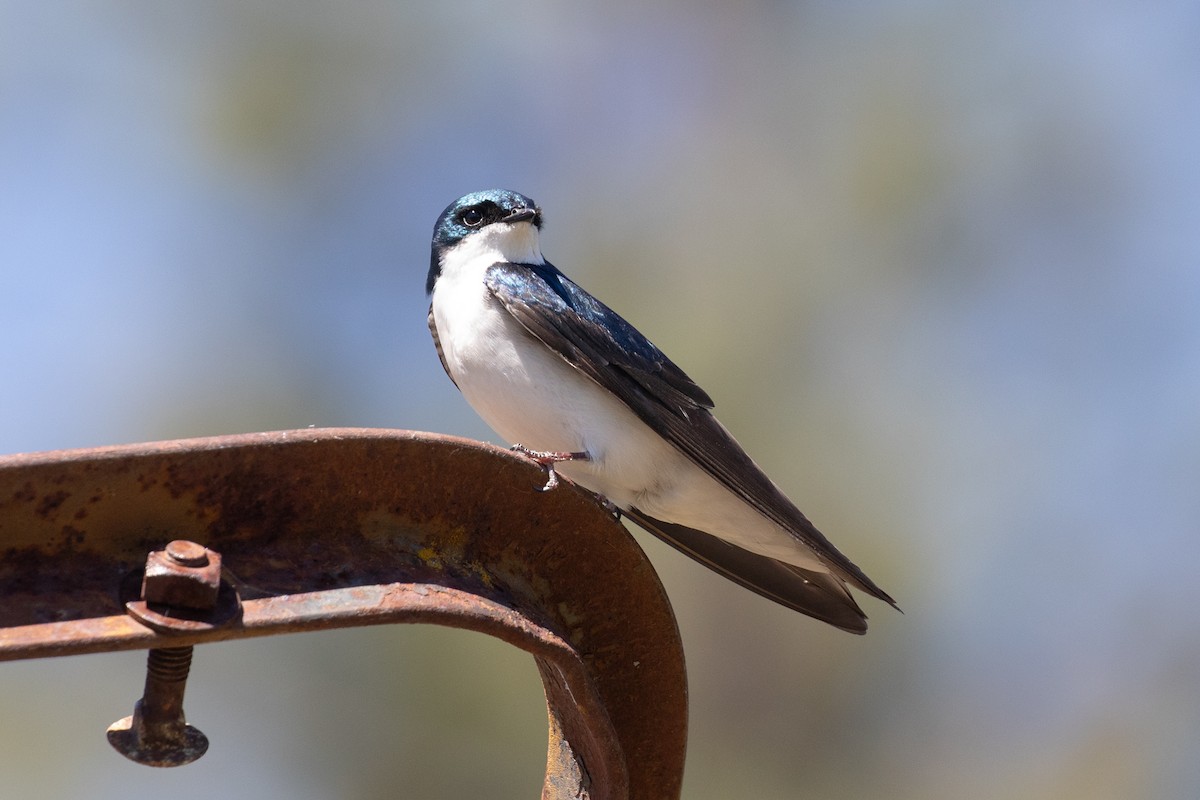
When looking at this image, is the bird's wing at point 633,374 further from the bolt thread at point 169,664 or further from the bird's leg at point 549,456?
the bolt thread at point 169,664

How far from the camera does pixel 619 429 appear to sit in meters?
3.41

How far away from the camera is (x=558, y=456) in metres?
3.20

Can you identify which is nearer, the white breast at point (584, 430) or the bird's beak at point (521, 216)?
the white breast at point (584, 430)

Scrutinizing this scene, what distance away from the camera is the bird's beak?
13.0ft

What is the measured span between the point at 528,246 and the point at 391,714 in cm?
170

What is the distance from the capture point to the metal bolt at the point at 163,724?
136 centimetres

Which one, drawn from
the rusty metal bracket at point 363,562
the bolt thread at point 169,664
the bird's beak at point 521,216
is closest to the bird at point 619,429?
the bird's beak at point 521,216

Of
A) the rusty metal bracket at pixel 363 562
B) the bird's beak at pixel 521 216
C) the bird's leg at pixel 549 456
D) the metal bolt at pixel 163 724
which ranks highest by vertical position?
the bird's beak at pixel 521 216

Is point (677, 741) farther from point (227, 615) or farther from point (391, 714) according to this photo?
point (391, 714)

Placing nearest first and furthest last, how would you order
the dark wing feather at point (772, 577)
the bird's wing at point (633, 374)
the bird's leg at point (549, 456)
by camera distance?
1. the bird's leg at point (549, 456)
2. the dark wing feather at point (772, 577)
3. the bird's wing at point (633, 374)

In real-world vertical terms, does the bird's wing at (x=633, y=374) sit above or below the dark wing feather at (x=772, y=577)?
above

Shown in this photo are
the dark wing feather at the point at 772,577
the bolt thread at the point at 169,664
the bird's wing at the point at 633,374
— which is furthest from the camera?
the bird's wing at the point at 633,374

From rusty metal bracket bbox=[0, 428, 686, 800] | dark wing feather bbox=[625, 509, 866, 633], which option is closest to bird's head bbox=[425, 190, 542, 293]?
dark wing feather bbox=[625, 509, 866, 633]

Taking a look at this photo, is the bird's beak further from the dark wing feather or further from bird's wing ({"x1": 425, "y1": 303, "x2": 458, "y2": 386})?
the dark wing feather
